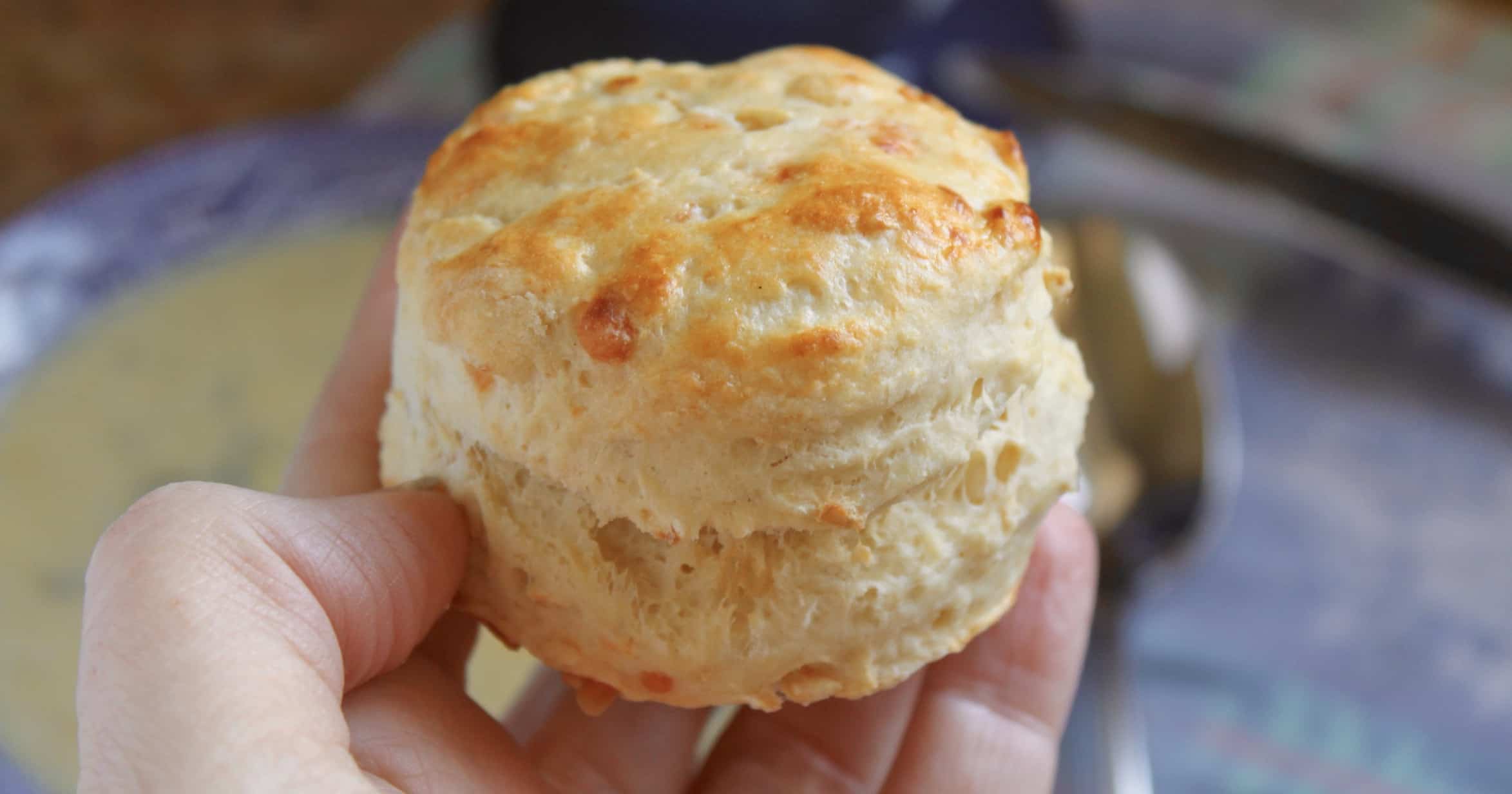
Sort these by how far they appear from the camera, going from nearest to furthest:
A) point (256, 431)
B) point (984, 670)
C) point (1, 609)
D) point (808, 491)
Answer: point (808, 491)
point (984, 670)
point (1, 609)
point (256, 431)

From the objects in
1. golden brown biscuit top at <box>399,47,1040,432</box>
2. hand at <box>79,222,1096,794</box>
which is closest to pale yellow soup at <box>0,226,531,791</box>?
hand at <box>79,222,1096,794</box>

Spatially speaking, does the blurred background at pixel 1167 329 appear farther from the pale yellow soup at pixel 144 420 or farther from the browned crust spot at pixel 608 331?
the browned crust spot at pixel 608 331

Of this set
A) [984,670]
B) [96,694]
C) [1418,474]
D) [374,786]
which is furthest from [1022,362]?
[1418,474]

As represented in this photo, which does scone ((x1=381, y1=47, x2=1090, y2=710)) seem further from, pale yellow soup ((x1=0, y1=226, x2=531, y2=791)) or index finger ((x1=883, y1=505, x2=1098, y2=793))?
pale yellow soup ((x1=0, y1=226, x2=531, y2=791))

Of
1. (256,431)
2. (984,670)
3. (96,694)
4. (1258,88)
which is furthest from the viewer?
(1258,88)

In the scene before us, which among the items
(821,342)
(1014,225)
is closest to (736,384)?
(821,342)

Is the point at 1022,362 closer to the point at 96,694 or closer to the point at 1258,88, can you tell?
→ the point at 96,694
